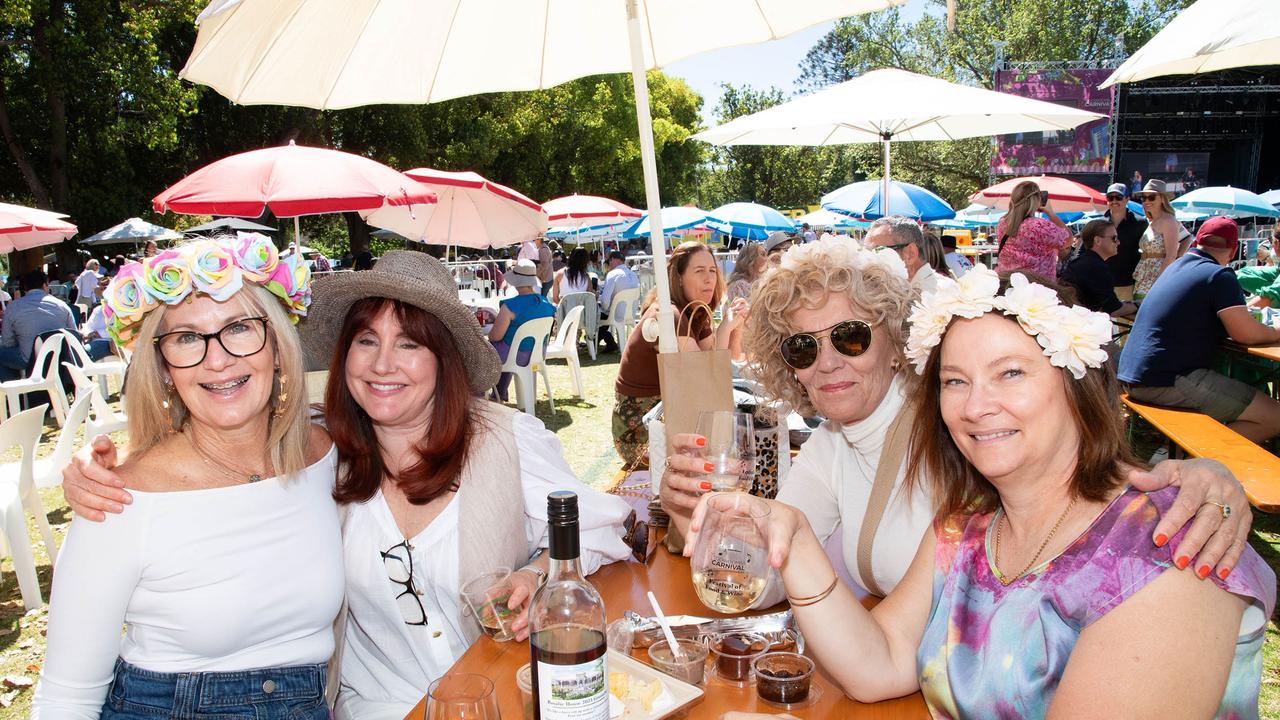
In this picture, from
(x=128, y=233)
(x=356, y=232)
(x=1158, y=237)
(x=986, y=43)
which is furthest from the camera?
(x=986, y=43)

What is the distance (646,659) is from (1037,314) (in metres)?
1.11

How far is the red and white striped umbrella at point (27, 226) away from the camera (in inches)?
385

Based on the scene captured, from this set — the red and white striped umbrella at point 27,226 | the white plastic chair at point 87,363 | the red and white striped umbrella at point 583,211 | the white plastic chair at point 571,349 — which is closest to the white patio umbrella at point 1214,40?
the white plastic chair at point 571,349

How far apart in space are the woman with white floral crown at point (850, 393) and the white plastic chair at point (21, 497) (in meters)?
4.32

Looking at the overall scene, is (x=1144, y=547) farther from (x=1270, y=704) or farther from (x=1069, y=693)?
(x=1270, y=704)

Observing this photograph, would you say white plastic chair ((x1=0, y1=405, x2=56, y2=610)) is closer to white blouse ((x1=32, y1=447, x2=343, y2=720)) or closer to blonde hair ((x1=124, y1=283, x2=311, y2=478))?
blonde hair ((x1=124, y1=283, x2=311, y2=478))

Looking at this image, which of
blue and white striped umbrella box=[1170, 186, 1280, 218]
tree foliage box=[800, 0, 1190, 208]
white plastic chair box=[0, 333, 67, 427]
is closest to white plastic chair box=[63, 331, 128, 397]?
white plastic chair box=[0, 333, 67, 427]

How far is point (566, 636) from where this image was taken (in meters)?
1.36

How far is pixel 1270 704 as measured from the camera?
3.51 meters

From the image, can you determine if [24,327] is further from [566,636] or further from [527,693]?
[566,636]

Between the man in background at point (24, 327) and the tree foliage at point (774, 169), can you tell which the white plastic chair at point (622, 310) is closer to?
the man in background at point (24, 327)

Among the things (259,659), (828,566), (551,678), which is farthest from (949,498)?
(259,659)

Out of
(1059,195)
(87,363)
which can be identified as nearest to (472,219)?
(87,363)

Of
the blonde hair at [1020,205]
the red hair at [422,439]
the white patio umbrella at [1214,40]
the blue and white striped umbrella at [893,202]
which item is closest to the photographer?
the red hair at [422,439]
